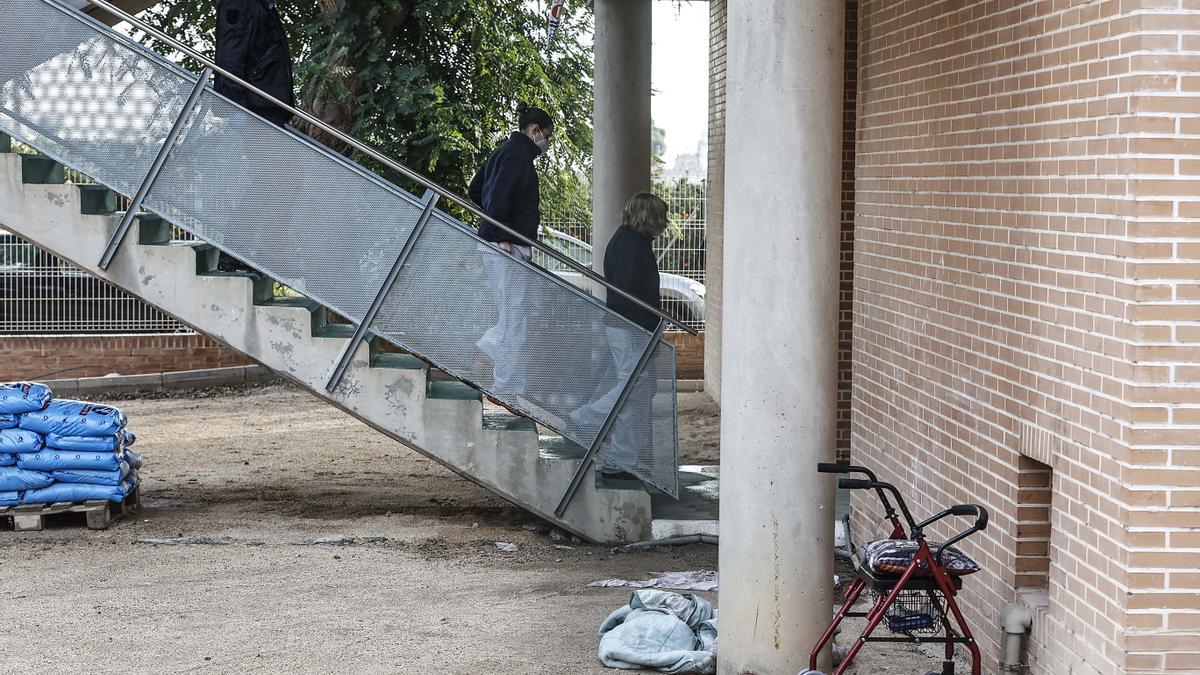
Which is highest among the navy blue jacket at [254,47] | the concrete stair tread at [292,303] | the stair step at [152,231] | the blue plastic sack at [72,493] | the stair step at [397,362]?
the navy blue jacket at [254,47]

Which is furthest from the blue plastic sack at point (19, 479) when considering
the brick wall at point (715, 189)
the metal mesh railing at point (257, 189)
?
the brick wall at point (715, 189)

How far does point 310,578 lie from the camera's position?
8391mm

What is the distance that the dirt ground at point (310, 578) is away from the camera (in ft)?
22.6

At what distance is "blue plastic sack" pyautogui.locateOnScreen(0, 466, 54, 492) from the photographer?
9383mm

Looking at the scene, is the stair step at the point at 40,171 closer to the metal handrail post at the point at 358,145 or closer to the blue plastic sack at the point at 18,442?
the metal handrail post at the point at 358,145

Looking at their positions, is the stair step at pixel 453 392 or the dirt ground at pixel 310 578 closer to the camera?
the dirt ground at pixel 310 578

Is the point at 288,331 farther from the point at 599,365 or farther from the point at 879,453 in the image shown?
the point at 879,453

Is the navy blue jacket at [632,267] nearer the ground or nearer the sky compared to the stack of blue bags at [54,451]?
nearer the sky

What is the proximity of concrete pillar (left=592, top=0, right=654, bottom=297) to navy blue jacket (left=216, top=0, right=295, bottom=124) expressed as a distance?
5472 mm

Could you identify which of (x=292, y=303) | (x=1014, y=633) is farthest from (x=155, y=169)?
(x=1014, y=633)

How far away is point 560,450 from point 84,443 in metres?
3.32

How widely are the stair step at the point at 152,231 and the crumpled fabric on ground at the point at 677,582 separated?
3.79 m

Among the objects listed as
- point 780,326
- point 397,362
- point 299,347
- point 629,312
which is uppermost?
point 780,326

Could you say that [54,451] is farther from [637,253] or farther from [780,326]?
[780,326]
